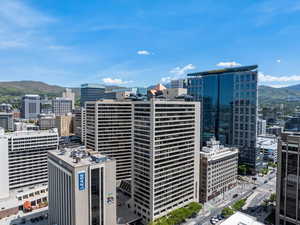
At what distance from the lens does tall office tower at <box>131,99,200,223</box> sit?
61938mm

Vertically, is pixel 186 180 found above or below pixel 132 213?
above

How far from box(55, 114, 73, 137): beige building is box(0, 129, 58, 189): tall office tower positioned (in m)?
83.6

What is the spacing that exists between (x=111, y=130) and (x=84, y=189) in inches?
1638

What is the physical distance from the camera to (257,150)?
11200 cm

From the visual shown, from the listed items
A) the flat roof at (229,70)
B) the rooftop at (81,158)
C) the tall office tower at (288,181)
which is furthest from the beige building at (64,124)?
the tall office tower at (288,181)

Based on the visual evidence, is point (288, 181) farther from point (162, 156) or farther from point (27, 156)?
point (27, 156)

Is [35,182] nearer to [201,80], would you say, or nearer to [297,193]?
[297,193]

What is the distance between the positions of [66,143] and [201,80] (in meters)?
110

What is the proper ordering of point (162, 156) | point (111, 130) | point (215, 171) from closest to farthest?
point (162, 156), point (215, 171), point (111, 130)

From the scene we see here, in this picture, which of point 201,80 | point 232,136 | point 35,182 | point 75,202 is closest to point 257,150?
point 232,136

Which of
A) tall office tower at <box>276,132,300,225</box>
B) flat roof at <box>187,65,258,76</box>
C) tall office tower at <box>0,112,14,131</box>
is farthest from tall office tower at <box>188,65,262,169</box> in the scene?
tall office tower at <box>0,112,14,131</box>

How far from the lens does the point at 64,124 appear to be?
178 m

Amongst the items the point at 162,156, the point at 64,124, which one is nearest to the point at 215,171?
the point at 162,156

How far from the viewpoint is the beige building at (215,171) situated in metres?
80.5
